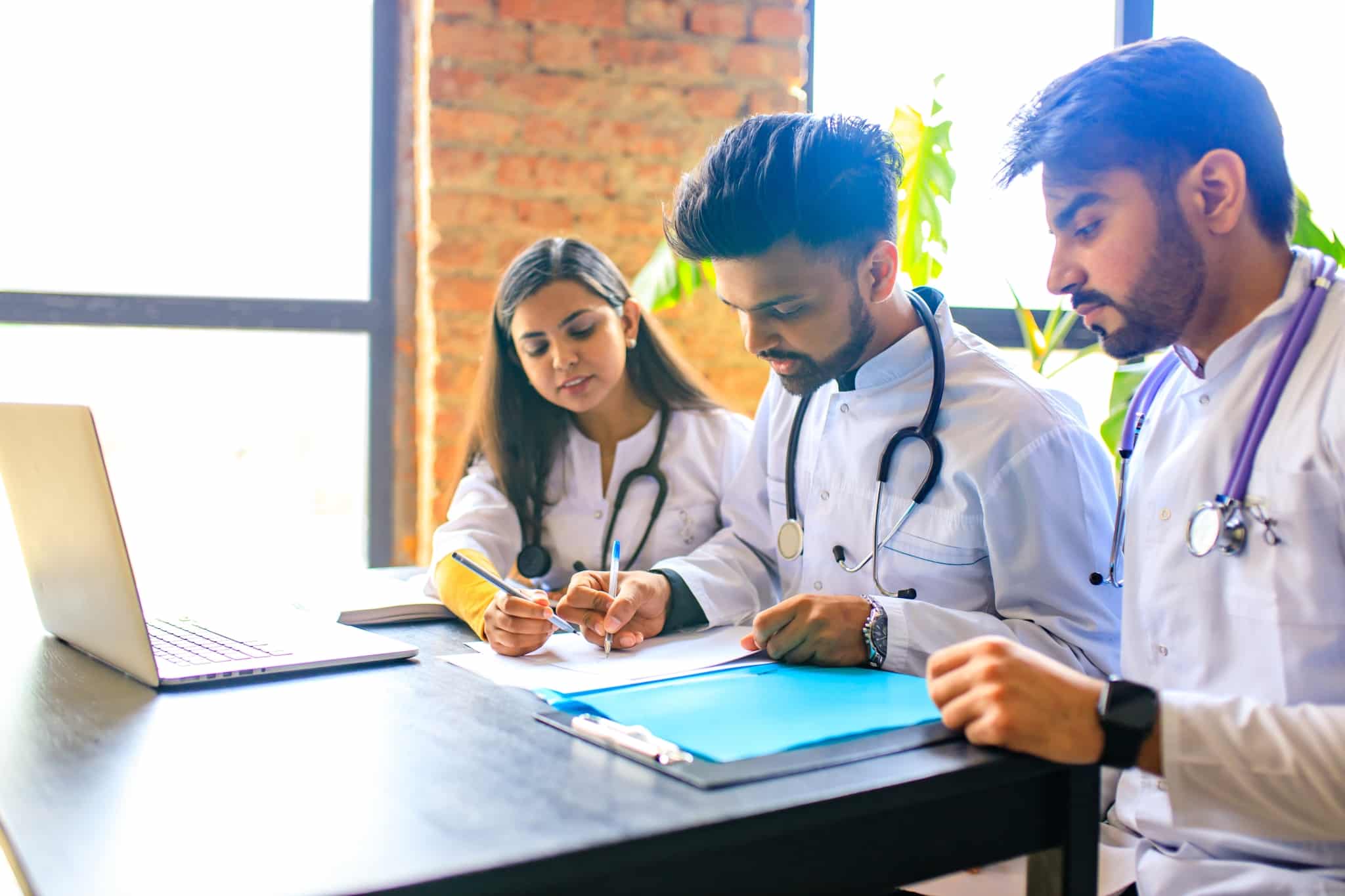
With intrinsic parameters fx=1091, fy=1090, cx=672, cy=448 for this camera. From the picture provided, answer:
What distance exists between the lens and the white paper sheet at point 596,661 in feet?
3.67

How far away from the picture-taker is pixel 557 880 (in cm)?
67

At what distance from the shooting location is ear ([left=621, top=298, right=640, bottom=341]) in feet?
6.53

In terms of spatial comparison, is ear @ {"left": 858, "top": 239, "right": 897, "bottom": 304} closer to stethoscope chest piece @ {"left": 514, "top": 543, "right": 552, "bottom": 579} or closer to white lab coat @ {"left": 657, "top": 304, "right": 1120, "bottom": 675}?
white lab coat @ {"left": 657, "top": 304, "right": 1120, "bottom": 675}

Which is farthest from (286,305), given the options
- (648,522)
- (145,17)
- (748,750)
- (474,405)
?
Result: (748,750)

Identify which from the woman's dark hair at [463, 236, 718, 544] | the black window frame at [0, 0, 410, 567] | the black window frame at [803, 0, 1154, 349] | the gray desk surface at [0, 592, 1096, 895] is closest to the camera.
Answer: the gray desk surface at [0, 592, 1096, 895]

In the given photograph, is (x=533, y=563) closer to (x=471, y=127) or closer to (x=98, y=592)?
(x=98, y=592)

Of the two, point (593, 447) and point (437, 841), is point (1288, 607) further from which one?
point (593, 447)

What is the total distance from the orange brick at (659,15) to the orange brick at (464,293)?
794 millimetres

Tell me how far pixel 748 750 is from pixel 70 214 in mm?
2719

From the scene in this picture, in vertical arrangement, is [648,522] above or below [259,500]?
above

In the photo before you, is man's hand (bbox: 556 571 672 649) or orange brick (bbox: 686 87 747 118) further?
orange brick (bbox: 686 87 747 118)

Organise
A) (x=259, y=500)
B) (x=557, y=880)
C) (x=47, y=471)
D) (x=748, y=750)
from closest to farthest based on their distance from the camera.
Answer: (x=557, y=880) < (x=748, y=750) < (x=47, y=471) < (x=259, y=500)

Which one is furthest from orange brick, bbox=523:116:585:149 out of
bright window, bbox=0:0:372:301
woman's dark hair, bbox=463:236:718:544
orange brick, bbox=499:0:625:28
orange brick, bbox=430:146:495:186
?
woman's dark hair, bbox=463:236:718:544

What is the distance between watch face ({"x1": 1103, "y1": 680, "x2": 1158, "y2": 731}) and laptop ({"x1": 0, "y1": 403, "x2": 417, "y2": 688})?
751 mm
